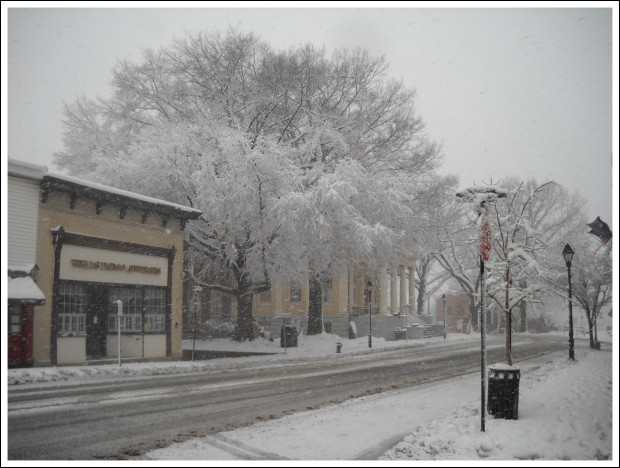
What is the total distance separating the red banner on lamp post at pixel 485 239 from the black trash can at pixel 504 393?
Result: 1.91m

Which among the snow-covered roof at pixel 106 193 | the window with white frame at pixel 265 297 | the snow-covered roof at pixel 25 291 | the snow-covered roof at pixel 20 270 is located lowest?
the window with white frame at pixel 265 297

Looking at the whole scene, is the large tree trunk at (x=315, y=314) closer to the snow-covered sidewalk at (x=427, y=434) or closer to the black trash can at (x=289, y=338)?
the black trash can at (x=289, y=338)

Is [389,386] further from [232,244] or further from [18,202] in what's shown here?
[232,244]

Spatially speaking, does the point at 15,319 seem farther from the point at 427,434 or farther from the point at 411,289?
the point at 411,289

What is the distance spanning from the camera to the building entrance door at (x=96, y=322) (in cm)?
2123

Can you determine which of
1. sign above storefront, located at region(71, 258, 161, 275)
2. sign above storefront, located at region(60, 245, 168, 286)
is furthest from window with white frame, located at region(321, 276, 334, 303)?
sign above storefront, located at region(71, 258, 161, 275)

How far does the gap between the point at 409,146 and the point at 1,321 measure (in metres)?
24.3

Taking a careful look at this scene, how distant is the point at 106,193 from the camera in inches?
821

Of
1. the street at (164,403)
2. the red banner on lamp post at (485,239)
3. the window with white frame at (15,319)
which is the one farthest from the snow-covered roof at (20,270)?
the red banner on lamp post at (485,239)

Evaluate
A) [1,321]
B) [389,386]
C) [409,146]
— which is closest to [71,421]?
[1,321]

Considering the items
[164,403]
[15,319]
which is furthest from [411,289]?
[164,403]

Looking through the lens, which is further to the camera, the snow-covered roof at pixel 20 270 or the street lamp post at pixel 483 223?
the snow-covered roof at pixel 20 270

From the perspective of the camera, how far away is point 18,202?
18.0 meters

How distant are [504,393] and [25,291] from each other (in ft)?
46.0
